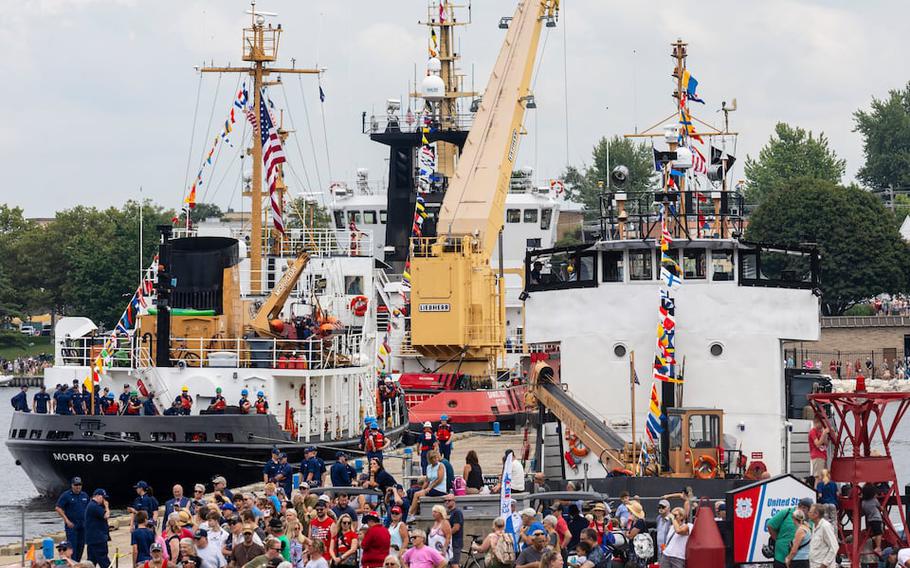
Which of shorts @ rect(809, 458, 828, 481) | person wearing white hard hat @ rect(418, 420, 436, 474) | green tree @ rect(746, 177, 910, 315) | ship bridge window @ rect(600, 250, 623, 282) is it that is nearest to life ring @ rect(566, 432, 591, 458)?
person wearing white hard hat @ rect(418, 420, 436, 474)

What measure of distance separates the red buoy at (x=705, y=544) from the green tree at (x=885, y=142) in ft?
384

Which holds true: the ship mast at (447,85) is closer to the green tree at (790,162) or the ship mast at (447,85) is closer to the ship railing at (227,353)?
the ship railing at (227,353)

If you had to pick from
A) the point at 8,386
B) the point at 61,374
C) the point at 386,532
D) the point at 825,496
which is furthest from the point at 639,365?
the point at 8,386

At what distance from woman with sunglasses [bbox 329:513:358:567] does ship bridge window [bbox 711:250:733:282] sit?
10.1 metres

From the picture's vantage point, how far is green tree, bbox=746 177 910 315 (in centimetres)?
9156

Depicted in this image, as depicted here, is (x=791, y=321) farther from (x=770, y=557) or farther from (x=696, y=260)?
(x=770, y=557)

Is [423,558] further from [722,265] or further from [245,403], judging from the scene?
[245,403]

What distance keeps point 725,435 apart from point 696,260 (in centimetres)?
294

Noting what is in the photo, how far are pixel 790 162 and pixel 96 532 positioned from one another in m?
100

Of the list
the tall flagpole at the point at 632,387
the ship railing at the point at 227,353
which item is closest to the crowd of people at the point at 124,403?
the ship railing at the point at 227,353

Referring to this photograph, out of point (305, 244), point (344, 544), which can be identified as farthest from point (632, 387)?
point (305, 244)

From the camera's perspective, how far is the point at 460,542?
72.8 feet

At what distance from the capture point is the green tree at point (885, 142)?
136m

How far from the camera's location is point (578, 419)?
29.3 m
